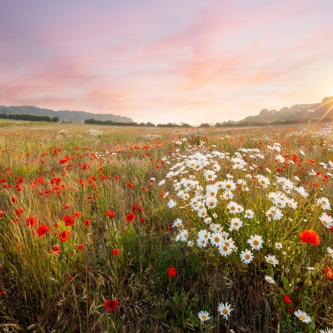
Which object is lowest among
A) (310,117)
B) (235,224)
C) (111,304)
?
(111,304)

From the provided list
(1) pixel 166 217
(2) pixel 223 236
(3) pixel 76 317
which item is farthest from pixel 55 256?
(2) pixel 223 236

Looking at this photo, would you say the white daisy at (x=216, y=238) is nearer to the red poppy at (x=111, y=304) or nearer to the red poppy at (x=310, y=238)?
the red poppy at (x=310, y=238)

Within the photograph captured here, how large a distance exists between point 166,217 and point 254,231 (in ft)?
4.59

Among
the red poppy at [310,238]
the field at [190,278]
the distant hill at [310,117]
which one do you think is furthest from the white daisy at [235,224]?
the distant hill at [310,117]

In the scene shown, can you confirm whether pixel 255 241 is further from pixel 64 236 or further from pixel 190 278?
pixel 64 236

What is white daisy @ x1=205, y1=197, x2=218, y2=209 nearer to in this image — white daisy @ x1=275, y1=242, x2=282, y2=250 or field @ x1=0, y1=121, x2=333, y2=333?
field @ x1=0, y1=121, x2=333, y2=333

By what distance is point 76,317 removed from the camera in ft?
5.96

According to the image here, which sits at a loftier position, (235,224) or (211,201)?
(211,201)

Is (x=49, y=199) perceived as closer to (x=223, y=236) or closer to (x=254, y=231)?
(x=223, y=236)

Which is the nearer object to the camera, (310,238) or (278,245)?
(310,238)

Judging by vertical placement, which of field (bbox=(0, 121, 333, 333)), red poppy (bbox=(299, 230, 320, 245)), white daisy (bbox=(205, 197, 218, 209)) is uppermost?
white daisy (bbox=(205, 197, 218, 209))

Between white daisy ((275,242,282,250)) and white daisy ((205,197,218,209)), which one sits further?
white daisy ((205,197,218,209))

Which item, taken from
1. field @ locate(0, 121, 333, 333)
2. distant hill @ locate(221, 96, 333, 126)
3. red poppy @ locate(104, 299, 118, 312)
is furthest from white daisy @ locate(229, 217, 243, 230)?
distant hill @ locate(221, 96, 333, 126)

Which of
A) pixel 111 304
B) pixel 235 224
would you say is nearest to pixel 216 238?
pixel 235 224
